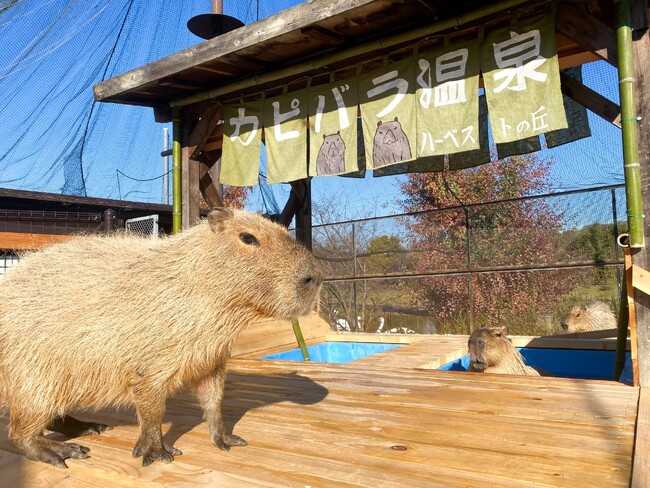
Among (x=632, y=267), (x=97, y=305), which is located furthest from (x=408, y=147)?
(x=97, y=305)

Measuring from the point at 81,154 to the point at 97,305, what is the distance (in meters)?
4.93

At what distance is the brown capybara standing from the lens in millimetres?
1739

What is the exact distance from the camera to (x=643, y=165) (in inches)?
104

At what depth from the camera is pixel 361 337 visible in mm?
6043

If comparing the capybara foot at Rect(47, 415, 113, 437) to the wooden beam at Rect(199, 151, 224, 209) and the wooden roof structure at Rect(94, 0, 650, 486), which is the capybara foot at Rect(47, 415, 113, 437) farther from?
the wooden beam at Rect(199, 151, 224, 209)

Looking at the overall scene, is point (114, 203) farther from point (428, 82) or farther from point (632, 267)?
point (632, 267)

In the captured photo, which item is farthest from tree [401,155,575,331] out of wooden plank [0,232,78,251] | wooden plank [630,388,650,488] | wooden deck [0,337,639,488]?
wooden plank [0,232,78,251]

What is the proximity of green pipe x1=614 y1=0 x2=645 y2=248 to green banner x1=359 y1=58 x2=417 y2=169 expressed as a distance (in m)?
1.46

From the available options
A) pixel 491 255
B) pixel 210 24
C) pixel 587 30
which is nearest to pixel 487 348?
A: pixel 587 30

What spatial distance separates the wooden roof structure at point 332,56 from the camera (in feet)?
8.84

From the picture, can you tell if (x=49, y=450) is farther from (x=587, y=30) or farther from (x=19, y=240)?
(x=19, y=240)

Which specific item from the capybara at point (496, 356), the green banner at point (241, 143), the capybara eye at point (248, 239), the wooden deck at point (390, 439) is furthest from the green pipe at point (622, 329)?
the green banner at point (241, 143)

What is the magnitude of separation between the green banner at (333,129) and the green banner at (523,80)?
115cm

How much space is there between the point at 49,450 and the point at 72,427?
1.11 feet
